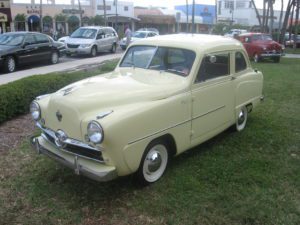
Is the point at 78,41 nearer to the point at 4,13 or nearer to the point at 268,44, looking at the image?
the point at 268,44

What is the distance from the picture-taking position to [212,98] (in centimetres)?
528

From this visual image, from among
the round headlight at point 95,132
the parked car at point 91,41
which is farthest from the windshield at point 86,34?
the round headlight at point 95,132

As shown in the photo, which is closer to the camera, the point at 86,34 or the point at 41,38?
the point at 41,38

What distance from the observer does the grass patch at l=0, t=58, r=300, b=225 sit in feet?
12.8

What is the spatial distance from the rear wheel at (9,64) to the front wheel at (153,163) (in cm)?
1173

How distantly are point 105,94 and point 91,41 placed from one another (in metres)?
17.6

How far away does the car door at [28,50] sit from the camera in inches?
608

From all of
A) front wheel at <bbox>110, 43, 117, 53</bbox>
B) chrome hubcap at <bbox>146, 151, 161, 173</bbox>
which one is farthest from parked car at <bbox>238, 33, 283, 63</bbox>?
chrome hubcap at <bbox>146, 151, 161, 173</bbox>

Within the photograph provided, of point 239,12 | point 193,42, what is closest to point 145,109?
point 193,42

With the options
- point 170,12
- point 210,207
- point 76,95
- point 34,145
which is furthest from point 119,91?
point 170,12

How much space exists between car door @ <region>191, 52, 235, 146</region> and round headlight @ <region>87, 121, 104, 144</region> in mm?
1587

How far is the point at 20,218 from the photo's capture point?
153 inches

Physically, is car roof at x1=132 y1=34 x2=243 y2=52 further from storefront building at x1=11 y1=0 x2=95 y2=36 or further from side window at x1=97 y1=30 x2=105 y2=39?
storefront building at x1=11 y1=0 x2=95 y2=36

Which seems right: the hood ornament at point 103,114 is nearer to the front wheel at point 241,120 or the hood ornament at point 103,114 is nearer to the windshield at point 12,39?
the front wheel at point 241,120
